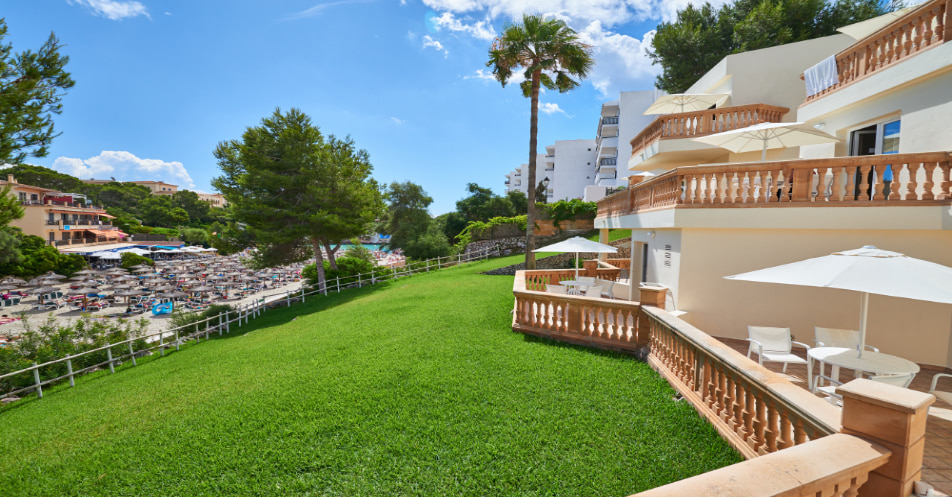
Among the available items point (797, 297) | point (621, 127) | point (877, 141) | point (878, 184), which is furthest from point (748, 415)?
point (621, 127)

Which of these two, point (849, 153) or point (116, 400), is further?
point (849, 153)

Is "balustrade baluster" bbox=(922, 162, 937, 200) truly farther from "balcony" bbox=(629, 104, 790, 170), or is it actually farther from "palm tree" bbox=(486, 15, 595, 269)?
"palm tree" bbox=(486, 15, 595, 269)

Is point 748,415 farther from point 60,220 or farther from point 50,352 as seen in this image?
point 60,220

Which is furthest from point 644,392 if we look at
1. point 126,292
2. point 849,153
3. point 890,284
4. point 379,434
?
point 126,292

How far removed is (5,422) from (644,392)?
13866 mm

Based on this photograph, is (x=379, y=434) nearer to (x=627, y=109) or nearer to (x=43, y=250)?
(x=627, y=109)

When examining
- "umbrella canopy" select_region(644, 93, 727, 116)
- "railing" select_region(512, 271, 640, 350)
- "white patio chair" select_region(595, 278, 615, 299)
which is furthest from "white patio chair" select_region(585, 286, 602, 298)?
"umbrella canopy" select_region(644, 93, 727, 116)

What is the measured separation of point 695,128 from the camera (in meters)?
13.3

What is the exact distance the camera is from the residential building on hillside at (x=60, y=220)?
54469 millimetres

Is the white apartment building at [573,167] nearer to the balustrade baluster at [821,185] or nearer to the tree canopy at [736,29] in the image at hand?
the tree canopy at [736,29]

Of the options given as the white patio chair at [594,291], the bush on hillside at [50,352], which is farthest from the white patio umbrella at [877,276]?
the bush on hillside at [50,352]

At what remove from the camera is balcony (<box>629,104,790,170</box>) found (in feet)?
40.7

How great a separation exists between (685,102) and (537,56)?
656 centimetres

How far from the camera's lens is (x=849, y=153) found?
9312 millimetres
